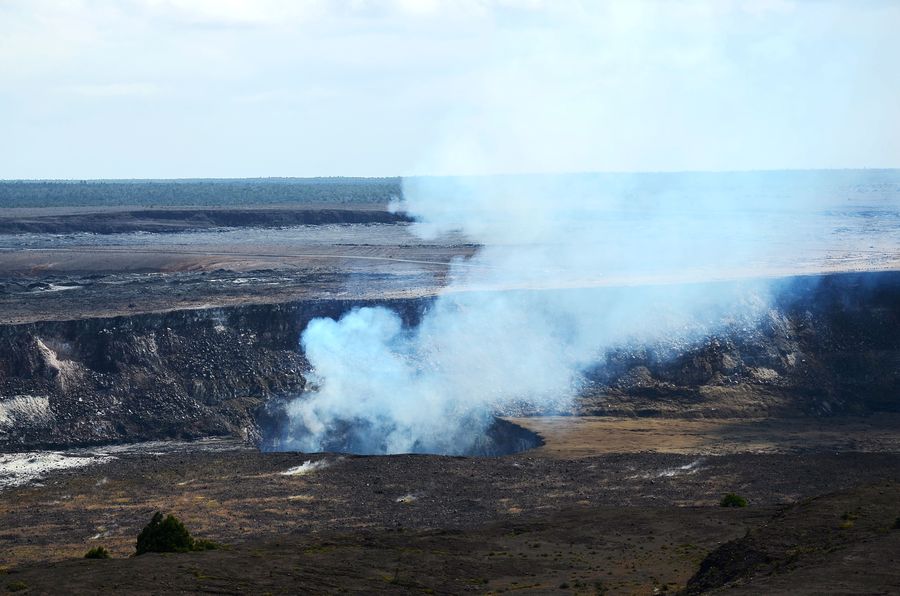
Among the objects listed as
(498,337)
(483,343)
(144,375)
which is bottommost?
(144,375)

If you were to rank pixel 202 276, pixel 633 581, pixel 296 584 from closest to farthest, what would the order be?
1. pixel 296 584
2. pixel 633 581
3. pixel 202 276

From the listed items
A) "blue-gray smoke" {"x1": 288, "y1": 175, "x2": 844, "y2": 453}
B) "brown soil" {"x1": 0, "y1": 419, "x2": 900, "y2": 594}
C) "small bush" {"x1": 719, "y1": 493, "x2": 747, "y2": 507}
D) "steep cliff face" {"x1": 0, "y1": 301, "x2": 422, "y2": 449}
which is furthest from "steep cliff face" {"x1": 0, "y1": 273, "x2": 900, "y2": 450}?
"small bush" {"x1": 719, "y1": 493, "x2": 747, "y2": 507}

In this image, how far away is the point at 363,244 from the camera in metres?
127

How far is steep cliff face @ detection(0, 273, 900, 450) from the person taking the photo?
61.3 m

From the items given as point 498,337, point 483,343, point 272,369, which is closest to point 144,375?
point 272,369

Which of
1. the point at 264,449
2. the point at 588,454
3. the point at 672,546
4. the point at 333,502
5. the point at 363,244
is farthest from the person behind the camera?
the point at 363,244

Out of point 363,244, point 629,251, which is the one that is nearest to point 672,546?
point 629,251

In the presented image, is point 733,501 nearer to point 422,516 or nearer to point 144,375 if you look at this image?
point 422,516

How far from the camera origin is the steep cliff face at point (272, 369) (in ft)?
201

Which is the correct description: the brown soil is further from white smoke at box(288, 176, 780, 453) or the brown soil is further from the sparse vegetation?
white smoke at box(288, 176, 780, 453)

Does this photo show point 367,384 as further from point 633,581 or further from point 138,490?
point 633,581

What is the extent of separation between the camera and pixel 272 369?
6744 cm

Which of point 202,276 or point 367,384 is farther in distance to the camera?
point 202,276

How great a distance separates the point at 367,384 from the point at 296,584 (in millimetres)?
32672
